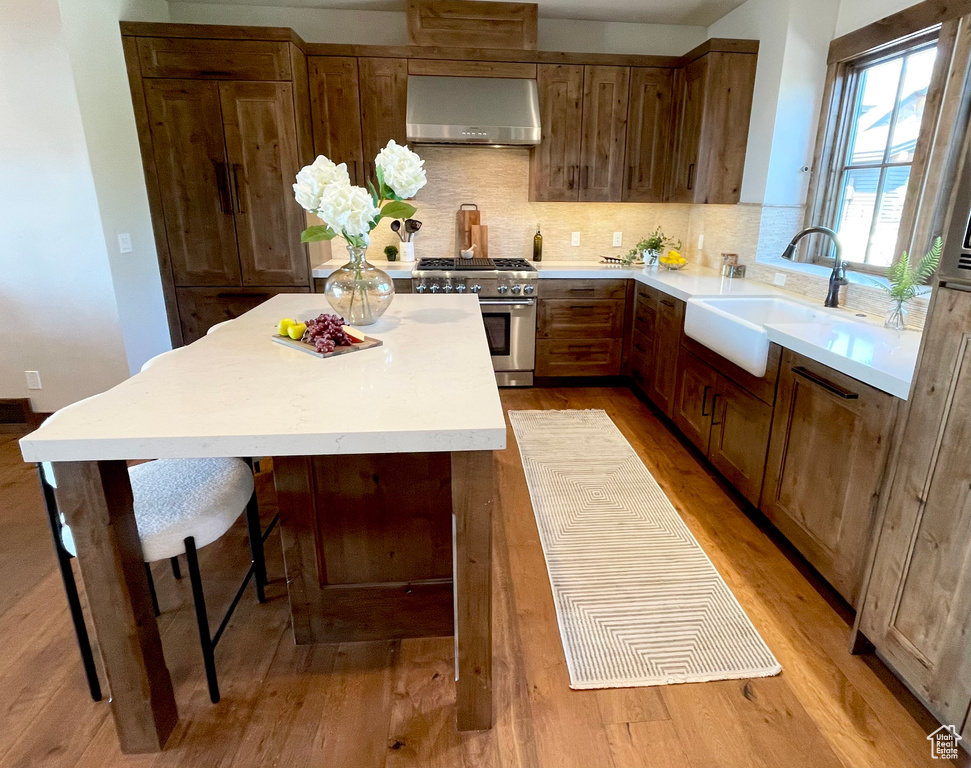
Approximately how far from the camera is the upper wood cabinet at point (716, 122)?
3.48 m

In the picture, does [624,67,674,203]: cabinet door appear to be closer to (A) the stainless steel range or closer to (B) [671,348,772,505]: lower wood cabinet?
(A) the stainless steel range

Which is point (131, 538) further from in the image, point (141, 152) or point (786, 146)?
point (786, 146)

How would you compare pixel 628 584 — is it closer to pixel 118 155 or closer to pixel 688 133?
pixel 688 133

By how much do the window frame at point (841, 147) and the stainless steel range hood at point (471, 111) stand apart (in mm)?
1702

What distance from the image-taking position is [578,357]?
4.19 metres

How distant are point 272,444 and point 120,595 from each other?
58 cm

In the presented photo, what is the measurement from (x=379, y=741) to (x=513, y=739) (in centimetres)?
35

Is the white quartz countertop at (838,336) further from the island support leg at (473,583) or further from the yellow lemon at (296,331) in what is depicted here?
the yellow lemon at (296,331)

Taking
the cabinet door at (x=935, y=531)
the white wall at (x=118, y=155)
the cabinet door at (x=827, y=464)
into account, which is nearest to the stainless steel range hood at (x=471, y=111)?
the white wall at (x=118, y=155)

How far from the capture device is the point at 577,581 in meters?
2.09

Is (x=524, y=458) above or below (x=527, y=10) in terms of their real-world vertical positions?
below

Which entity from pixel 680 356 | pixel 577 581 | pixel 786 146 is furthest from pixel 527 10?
pixel 577 581

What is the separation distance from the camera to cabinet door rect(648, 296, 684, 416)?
3.30 meters

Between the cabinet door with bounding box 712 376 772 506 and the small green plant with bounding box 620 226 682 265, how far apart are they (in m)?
1.61
